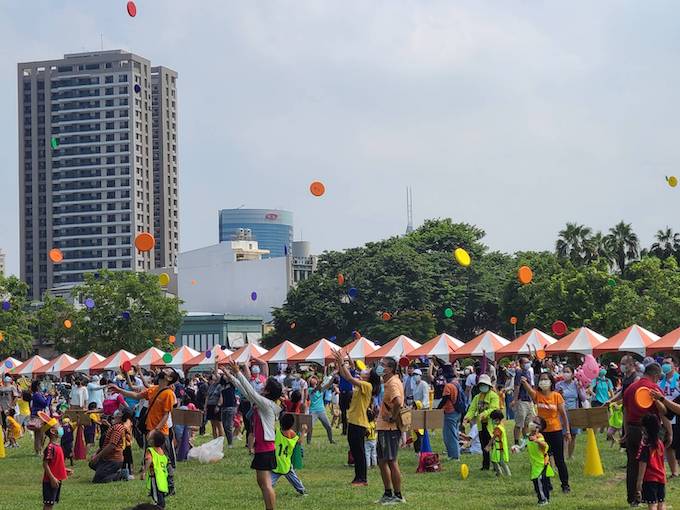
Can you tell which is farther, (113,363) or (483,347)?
(113,363)

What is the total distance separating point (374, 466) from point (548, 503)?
526 cm

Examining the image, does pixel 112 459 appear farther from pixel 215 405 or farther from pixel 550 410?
pixel 550 410

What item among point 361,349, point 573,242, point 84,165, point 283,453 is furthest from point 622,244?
point 84,165

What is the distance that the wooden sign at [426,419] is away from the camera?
16.6 m

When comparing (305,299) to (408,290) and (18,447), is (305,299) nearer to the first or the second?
(408,290)

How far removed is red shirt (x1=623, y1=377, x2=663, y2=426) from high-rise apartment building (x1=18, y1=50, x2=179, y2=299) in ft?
548

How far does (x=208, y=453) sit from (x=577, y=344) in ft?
71.3

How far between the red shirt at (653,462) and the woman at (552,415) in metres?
3.05

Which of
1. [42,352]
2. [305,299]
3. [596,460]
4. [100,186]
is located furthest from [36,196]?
[596,460]

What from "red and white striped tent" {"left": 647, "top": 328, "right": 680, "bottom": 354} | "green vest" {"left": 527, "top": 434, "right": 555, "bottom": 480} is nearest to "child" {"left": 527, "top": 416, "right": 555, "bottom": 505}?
"green vest" {"left": 527, "top": 434, "right": 555, "bottom": 480}

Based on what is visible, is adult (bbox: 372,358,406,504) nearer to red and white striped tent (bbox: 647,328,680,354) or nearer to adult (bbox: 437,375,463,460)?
adult (bbox: 437,375,463,460)

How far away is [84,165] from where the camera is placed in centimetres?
17962

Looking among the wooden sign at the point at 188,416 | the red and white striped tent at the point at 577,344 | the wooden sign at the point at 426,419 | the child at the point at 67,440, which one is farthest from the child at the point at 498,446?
the red and white striped tent at the point at 577,344

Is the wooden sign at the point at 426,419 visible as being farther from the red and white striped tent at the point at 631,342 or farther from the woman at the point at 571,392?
the red and white striped tent at the point at 631,342
